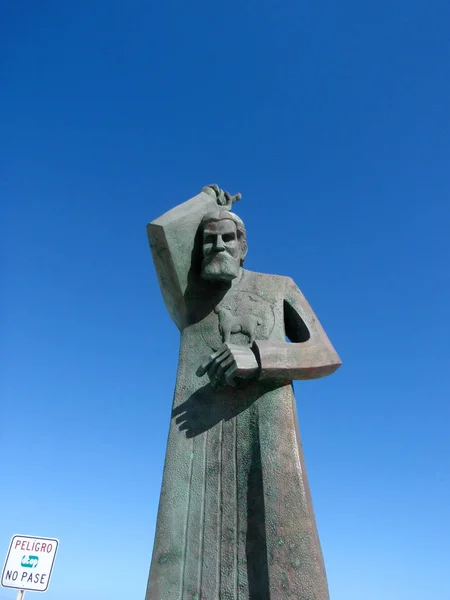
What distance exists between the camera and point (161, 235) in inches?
234

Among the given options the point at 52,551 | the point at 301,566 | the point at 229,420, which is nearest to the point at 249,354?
the point at 229,420

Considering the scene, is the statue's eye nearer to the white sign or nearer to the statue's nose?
the statue's nose

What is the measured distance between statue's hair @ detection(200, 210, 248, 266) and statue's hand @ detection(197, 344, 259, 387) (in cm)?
164

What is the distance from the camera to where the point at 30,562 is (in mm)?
6387

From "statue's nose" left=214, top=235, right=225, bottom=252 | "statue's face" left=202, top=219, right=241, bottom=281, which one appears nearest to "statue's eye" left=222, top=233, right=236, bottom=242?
"statue's face" left=202, top=219, right=241, bottom=281

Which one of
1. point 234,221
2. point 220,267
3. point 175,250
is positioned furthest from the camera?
point 234,221

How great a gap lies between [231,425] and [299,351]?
3.36 ft

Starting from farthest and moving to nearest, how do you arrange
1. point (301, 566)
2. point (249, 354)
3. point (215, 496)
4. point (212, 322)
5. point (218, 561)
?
point (212, 322)
point (249, 354)
point (215, 496)
point (218, 561)
point (301, 566)

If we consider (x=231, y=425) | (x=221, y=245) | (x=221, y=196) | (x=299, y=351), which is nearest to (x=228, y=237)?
(x=221, y=245)

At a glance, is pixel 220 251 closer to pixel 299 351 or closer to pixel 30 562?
pixel 299 351

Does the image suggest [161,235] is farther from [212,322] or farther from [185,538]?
[185,538]

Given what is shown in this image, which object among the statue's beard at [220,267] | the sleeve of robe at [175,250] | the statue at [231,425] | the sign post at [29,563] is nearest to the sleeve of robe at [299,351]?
the statue at [231,425]

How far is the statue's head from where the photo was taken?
5.88 m

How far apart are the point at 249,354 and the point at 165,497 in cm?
161
